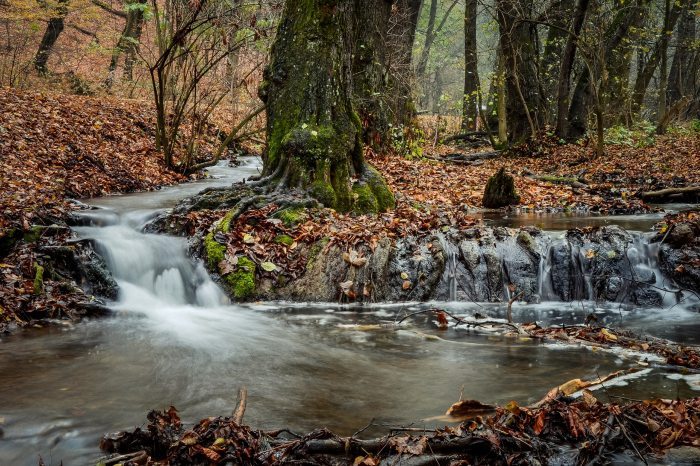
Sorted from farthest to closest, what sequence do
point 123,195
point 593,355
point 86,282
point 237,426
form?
point 123,195
point 86,282
point 593,355
point 237,426

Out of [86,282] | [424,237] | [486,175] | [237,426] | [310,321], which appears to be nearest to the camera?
[237,426]

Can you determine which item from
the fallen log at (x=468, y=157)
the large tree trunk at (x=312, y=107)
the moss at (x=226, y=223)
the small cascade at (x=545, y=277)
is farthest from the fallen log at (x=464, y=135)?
the moss at (x=226, y=223)

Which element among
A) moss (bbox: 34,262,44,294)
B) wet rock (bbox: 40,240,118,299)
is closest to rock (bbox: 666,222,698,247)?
wet rock (bbox: 40,240,118,299)

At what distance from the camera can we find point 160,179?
12727 millimetres

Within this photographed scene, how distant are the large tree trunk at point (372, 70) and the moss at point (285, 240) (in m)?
6.66

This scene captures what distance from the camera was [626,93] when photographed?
2075cm

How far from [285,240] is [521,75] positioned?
1310 cm

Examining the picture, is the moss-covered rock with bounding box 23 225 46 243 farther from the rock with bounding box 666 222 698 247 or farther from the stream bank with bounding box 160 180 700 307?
the rock with bounding box 666 222 698 247

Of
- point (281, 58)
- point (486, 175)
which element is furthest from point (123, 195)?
point (486, 175)

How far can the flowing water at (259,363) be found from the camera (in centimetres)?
368

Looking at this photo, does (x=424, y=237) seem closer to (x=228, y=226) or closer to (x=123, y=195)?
(x=228, y=226)

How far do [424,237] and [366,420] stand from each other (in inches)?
155

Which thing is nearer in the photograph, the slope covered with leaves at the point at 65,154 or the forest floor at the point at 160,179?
the forest floor at the point at 160,179

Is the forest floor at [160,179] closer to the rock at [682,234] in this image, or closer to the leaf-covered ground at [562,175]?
the leaf-covered ground at [562,175]
